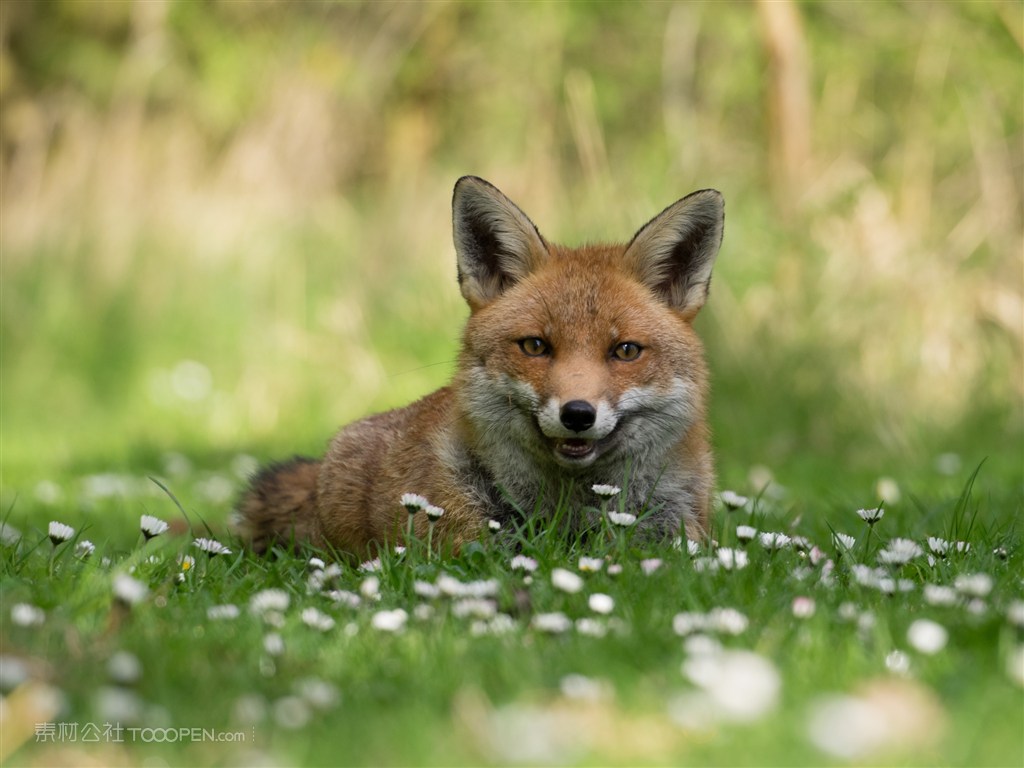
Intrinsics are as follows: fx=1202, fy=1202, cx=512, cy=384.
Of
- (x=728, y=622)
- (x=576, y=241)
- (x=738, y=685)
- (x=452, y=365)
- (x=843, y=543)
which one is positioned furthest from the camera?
(x=576, y=241)

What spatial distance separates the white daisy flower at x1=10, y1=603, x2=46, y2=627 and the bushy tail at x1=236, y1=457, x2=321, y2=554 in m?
2.22

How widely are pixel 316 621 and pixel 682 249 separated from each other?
8.39 feet

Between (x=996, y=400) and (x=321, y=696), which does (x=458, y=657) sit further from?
(x=996, y=400)

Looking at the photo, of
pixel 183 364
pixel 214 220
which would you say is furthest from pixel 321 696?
pixel 214 220

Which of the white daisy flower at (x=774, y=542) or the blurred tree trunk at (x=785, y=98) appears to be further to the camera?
the blurred tree trunk at (x=785, y=98)

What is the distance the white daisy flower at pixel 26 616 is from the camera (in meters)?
3.17

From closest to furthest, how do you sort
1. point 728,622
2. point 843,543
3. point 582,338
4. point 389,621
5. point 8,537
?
1. point 728,622
2. point 389,621
3. point 843,543
4. point 582,338
5. point 8,537

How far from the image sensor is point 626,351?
469cm

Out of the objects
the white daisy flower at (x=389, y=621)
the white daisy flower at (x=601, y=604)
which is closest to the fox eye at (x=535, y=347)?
the white daisy flower at (x=601, y=604)

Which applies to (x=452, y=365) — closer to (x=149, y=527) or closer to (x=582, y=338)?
(x=582, y=338)

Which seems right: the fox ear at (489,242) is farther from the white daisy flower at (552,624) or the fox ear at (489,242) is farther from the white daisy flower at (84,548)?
the white daisy flower at (552,624)

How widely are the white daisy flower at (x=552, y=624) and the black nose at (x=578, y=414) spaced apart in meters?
1.15

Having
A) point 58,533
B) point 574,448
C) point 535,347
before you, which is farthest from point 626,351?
point 58,533

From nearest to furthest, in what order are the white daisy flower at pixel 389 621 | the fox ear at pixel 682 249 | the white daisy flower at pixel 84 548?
the white daisy flower at pixel 389 621
the white daisy flower at pixel 84 548
the fox ear at pixel 682 249
